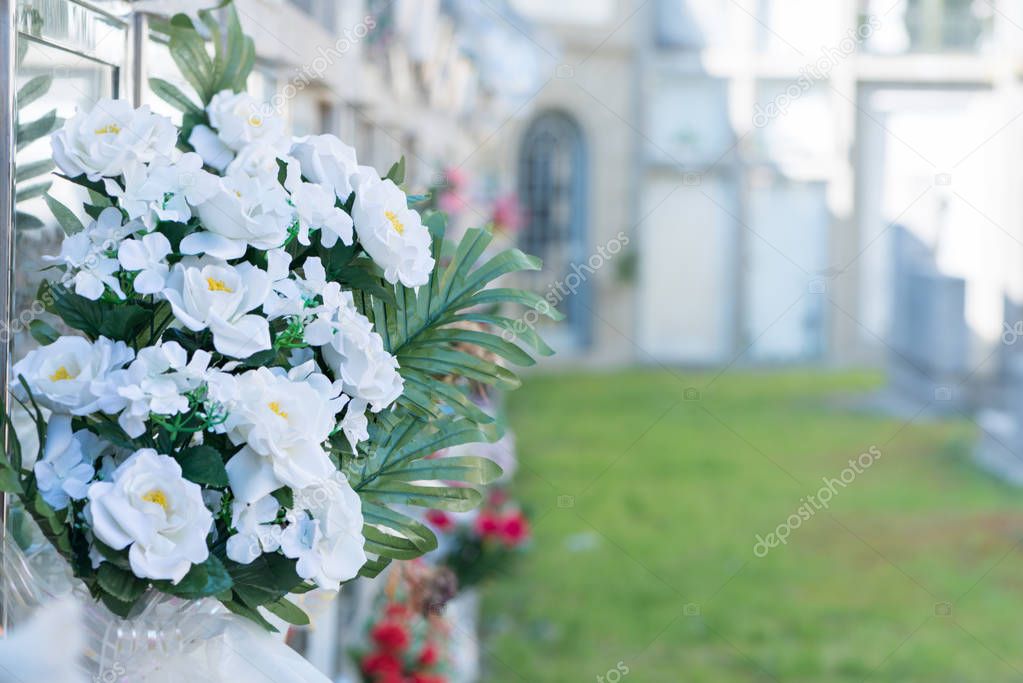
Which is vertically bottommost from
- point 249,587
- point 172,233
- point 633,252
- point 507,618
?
point 633,252

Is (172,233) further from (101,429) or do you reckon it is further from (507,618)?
(507,618)

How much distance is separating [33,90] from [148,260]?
48cm

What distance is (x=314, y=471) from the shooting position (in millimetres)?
1002

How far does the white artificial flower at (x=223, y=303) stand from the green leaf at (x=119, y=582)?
0.63 ft

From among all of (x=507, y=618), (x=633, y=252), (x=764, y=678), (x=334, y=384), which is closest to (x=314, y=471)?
(x=334, y=384)

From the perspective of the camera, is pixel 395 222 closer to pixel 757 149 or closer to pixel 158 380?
pixel 158 380

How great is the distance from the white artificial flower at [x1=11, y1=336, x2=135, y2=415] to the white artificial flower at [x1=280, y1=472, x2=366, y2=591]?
176 mm

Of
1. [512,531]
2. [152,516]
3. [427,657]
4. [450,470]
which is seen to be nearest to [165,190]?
[152,516]

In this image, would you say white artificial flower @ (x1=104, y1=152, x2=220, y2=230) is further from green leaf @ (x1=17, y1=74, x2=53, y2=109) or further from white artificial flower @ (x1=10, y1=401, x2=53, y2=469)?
white artificial flower @ (x1=10, y1=401, x2=53, y2=469)

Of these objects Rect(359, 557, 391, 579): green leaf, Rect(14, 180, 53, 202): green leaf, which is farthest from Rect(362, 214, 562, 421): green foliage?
Rect(14, 180, 53, 202): green leaf

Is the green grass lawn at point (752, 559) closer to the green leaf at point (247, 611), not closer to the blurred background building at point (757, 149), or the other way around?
the green leaf at point (247, 611)

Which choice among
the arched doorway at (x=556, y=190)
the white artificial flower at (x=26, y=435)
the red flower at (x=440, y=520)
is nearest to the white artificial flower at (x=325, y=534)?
the white artificial flower at (x=26, y=435)

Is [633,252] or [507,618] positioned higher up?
[507,618]

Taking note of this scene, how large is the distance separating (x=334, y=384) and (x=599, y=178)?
13.1 m
